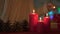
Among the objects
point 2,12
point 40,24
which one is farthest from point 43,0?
point 2,12

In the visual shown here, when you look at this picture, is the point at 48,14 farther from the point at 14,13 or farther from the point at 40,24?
the point at 14,13

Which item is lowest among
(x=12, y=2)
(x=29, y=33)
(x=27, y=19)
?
(x=29, y=33)

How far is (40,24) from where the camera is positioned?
3.68 feet

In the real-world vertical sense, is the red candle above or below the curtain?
below

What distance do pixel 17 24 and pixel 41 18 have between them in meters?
0.23

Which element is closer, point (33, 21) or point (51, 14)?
point (33, 21)

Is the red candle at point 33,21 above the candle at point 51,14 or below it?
below

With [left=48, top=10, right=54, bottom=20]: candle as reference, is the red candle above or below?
below

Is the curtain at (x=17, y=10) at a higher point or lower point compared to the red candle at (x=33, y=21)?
higher

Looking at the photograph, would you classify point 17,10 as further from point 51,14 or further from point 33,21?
point 51,14

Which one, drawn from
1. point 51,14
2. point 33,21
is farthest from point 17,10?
point 51,14

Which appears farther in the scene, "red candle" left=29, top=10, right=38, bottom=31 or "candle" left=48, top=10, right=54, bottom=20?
"candle" left=48, top=10, right=54, bottom=20

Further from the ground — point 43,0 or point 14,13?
point 43,0

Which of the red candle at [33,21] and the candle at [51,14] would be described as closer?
the red candle at [33,21]
